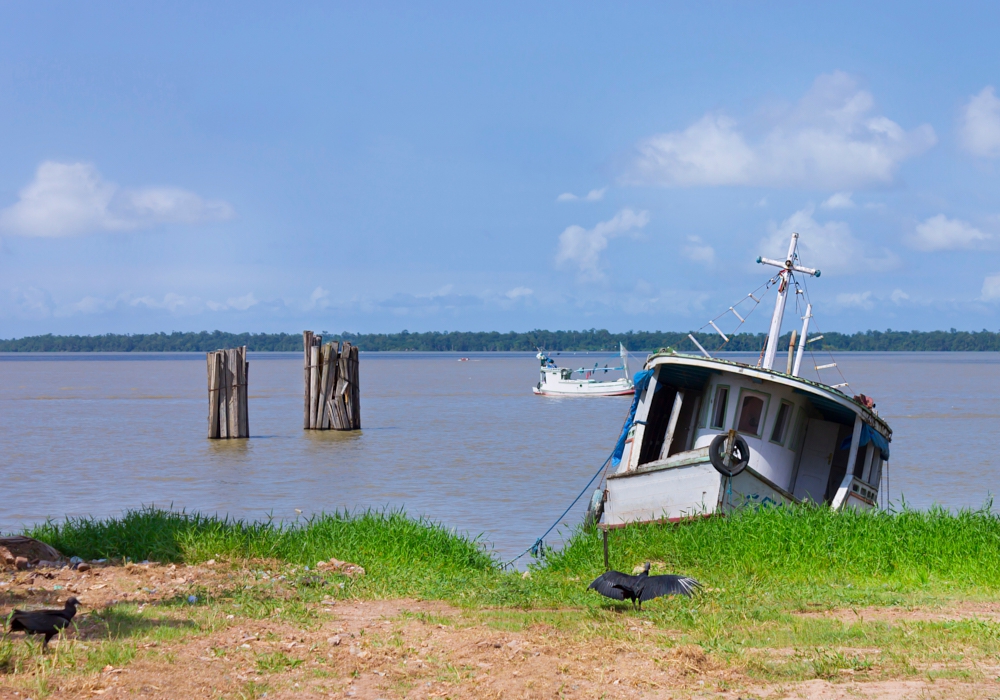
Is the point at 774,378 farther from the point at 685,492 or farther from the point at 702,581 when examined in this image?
the point at 702,581

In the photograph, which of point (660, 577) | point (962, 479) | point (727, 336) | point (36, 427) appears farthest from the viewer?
point (36, 427)

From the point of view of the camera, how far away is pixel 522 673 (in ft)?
23.0

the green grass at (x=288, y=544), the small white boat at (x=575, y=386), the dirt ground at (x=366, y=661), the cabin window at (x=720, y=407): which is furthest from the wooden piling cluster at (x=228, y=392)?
the small white boat at (x=575, y=386)

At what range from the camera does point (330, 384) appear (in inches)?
1220

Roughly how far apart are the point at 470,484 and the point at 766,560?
1224 cm

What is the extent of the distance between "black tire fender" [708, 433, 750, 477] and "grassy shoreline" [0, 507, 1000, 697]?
2.19ft

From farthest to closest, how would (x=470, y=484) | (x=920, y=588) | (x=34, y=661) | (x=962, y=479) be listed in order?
(x=962, y=479)
(x=470, y=484)
(x=920, y=588)
(x=34, y=661)

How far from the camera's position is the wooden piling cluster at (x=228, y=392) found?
94.0ft

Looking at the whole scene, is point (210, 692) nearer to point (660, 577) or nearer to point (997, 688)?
point (660, 577)

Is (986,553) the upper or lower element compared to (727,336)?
lower

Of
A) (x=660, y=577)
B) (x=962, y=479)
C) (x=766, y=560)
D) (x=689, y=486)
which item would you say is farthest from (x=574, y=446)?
(x=660, y=577)

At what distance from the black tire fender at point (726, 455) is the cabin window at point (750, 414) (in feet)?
4.72

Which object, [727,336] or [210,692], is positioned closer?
[210,692]

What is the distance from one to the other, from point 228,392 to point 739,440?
20088 mm
